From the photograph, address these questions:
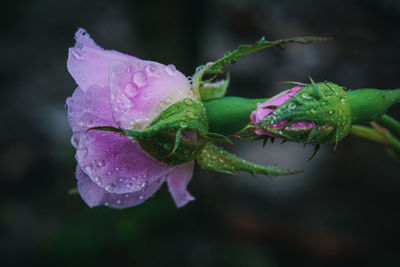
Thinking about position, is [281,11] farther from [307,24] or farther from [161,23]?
[161,23]

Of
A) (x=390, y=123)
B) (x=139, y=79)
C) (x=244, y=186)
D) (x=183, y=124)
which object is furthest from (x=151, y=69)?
(x=244, y=186)

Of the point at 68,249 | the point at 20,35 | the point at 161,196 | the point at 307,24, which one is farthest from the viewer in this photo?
the point at 20,35

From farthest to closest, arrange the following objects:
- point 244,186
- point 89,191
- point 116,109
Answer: point 244,186 → point 89,191 → point 116,109

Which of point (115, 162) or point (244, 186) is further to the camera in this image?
point (244, 186)

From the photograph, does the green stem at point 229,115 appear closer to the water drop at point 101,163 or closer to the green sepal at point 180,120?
the green sepal at point 180,120

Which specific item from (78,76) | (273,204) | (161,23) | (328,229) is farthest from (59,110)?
(78,76)

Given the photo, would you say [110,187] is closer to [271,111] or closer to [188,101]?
[188,101]

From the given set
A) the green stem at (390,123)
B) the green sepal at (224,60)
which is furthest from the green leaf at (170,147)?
the green stem at (390,123)
